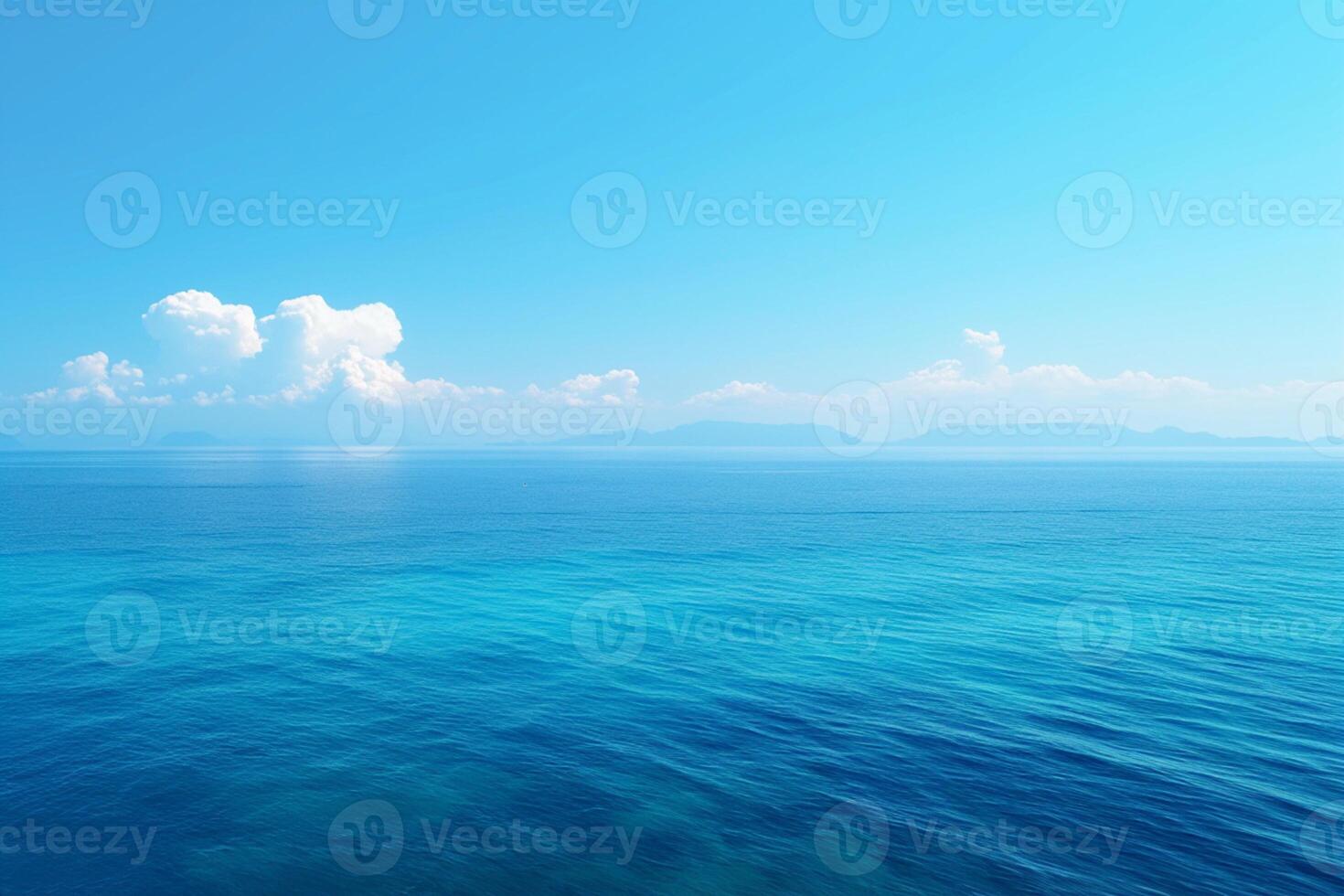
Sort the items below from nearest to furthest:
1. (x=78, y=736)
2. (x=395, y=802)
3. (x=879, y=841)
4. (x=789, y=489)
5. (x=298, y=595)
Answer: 1. (x=879, y=841)
2. (x=395, y=802)
3. (x=78, y=736)
4. (x=298, y=595)
5. (x=789, y=489)

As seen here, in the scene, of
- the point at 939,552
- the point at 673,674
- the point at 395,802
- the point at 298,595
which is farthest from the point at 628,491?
the point at 395,802

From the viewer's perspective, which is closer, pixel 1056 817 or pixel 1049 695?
pixel 1056 817

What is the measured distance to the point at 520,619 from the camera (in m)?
50.9

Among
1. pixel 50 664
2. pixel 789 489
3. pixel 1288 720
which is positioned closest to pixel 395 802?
pixel 50 664

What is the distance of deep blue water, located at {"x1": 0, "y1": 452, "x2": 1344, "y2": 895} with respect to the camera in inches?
875

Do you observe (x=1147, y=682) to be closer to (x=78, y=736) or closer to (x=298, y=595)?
(x=78, y=736)

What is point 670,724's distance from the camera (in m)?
32.6

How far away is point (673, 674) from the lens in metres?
39.5

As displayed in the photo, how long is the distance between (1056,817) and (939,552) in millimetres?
56502

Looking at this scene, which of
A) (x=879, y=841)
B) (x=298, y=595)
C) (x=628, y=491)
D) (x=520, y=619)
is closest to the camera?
(x=879, y=841)

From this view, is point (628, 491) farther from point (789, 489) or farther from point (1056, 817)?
point (1056, 817)

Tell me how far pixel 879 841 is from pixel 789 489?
161 m

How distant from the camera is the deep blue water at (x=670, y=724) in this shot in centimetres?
2222

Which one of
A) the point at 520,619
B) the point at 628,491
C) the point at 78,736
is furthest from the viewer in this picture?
the point at 628,491
